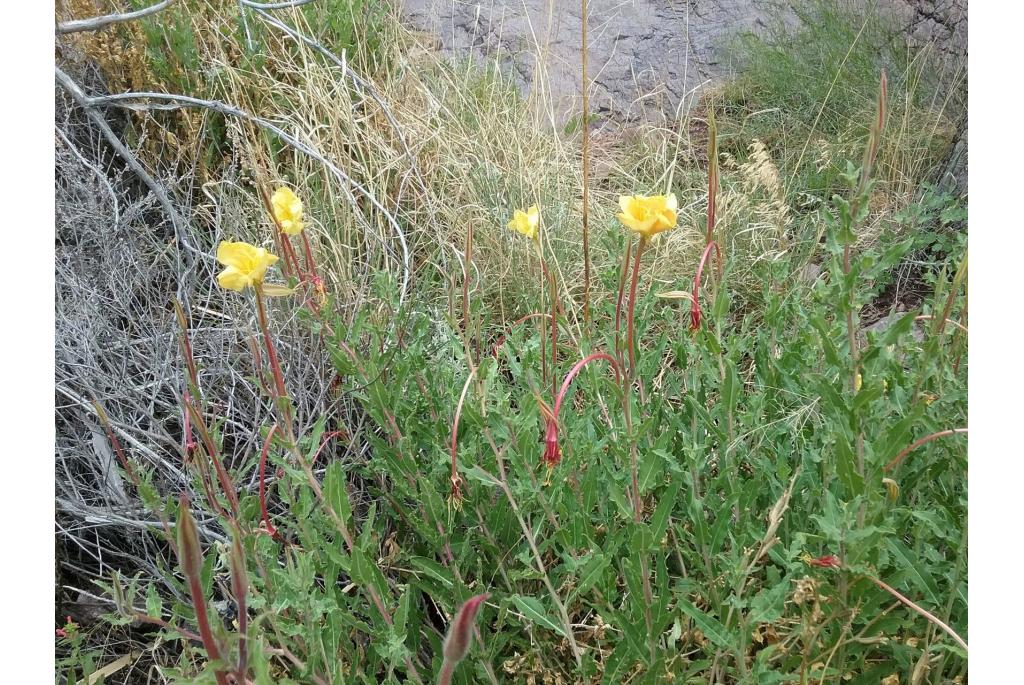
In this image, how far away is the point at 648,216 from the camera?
32.9 inches

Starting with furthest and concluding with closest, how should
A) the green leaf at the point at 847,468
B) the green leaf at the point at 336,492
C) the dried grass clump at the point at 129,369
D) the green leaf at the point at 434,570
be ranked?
the dried grass clump at the point at 129,369 → the green leaf at the point at 434,570 → the green leaf at the point at 336,492 → the green leaf at the point at 847,468

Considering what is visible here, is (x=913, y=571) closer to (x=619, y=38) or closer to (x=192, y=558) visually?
(x=192, y=558)

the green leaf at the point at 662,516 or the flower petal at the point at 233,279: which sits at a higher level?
the flower petal at the point at 233,279

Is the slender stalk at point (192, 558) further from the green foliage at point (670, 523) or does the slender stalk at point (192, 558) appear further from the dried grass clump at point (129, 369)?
the dried grass clump at point (129, 369)

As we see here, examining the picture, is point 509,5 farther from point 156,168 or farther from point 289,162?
point 156,168

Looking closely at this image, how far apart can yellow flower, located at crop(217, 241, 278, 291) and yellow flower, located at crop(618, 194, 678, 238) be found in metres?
0.38

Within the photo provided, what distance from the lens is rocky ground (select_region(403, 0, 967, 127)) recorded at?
11.3 feet

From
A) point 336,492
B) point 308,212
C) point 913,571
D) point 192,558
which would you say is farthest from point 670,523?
point 308,212

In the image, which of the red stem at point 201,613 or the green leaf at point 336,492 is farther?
the green leaf at point 336,492

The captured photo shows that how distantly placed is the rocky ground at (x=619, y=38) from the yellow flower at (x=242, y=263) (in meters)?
2.53

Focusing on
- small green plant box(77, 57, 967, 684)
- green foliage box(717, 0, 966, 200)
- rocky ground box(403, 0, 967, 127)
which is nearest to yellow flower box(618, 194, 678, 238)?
small green plant box(77, 57, 967, 684)

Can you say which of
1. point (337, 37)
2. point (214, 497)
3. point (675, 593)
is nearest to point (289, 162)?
point (337, 37)

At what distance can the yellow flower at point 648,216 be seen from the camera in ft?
2.72

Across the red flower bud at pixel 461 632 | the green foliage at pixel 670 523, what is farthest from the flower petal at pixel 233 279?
the red flower bud at pixel 461 632
